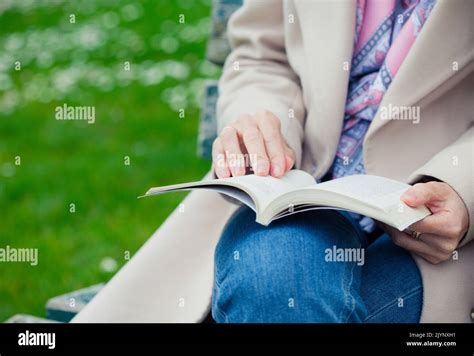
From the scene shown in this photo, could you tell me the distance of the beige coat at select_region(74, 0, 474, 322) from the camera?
6.02ft

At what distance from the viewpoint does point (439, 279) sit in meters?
1.82

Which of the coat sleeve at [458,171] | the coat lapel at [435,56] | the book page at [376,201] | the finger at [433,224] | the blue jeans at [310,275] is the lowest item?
the blue jeans at [310,275]

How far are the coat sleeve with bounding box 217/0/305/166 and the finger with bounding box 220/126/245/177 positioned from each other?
177 millimetres

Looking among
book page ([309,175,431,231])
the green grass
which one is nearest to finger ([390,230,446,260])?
book page ([309,175,431,231])

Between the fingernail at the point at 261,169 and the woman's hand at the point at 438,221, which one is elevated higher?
the fingernail at the point at 261,169

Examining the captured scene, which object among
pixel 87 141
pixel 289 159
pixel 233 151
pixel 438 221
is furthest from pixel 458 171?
pixel 87 141

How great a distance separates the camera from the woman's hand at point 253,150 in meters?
1.84

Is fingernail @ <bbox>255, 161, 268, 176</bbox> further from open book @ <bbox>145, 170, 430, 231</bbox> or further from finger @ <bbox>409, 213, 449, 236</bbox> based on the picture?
finger @ <bbox>409, 213, 449, 236</bbox>

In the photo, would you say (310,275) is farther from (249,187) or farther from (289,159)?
(289,159)

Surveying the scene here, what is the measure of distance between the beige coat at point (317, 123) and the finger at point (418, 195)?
86 mm

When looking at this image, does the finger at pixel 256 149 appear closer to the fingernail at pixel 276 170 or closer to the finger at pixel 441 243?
the fingernail at pixel 276 170

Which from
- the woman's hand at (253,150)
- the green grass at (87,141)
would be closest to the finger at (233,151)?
the woman's hand at (253,150)

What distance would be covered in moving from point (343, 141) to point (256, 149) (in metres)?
0.33
